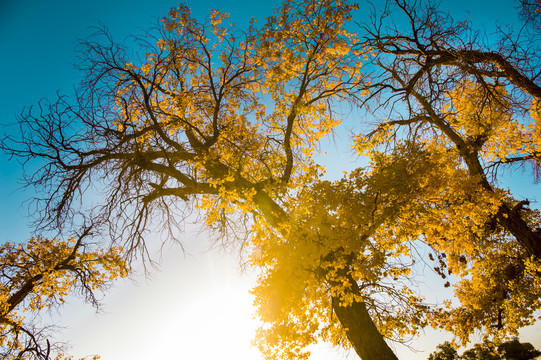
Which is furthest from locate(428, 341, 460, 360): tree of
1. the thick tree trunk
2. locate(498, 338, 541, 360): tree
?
the thick tree trunk

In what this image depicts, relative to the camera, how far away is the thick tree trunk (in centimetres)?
557

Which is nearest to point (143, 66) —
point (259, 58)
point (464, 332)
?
point (259, 58)

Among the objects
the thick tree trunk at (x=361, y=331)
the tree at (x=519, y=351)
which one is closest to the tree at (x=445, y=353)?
the tree at (x=519, y=351)

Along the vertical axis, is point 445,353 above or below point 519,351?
above

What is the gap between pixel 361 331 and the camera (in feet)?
19.4

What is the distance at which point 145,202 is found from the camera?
802 centimetres

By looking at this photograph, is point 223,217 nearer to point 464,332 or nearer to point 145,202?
point 145,202

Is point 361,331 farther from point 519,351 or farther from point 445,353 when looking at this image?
point 519,351

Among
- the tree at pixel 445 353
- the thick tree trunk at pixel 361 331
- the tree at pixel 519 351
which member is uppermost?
the thick tree trunk at pixel 361 331

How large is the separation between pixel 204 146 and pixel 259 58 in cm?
369

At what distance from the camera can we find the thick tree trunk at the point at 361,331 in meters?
5.57

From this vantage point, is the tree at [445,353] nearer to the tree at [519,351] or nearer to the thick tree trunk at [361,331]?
the tree at [519,351]

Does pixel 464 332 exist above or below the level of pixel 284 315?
below

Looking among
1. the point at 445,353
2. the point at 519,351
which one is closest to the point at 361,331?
the point at 445,353
